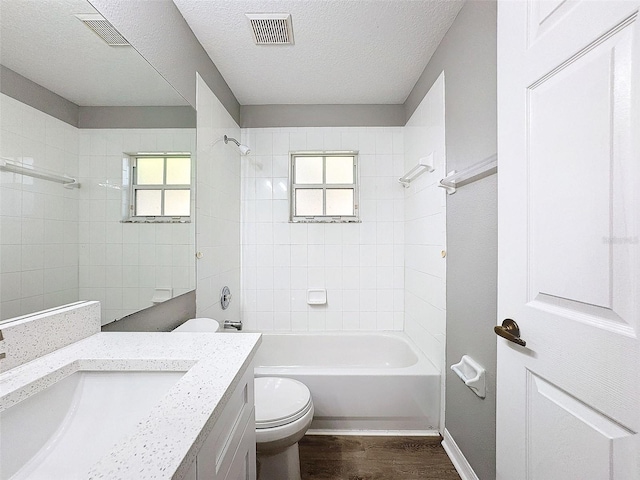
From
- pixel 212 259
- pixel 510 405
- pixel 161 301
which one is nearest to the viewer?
pixel 510 405

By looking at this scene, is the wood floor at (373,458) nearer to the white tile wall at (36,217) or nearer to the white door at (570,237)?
the white door at (570,237)

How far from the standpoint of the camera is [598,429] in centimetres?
60

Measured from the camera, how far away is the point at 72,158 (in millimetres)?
864

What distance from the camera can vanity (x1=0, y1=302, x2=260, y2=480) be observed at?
495 mm

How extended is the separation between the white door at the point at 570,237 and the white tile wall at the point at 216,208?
1.59 metres

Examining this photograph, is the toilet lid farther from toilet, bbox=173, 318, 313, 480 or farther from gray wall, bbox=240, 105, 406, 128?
gray wall, bbox=240, 105, 406, 128

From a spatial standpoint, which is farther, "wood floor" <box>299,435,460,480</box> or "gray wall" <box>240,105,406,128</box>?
"gray wall" <box>240,105,406,128</box>

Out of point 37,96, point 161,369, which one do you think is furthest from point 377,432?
point 37,96

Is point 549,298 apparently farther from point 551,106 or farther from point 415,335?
point 415,335

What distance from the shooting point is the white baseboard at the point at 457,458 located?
144 centimetres

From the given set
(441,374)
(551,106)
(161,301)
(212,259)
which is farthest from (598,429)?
(212,259)

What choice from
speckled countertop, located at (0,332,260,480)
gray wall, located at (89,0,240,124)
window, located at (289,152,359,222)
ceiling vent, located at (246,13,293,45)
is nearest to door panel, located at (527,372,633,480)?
speckled countertop, located at (0,332,260,480)

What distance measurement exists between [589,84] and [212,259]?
1972 mm

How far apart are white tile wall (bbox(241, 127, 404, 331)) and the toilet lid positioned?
953 millimetres
